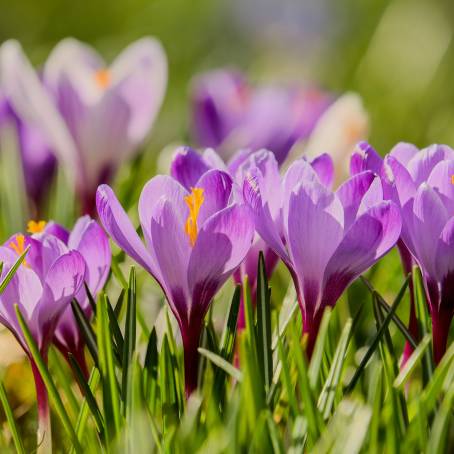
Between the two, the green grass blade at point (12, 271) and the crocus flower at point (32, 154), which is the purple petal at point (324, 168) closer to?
the green grass blade at point (12, 271)

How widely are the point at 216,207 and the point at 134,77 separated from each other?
447mm

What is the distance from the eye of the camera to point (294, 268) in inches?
19.6

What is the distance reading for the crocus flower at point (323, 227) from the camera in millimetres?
465

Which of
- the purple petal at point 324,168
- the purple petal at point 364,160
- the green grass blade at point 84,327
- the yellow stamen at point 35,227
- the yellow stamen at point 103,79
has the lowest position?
the green grass blade at point 84,327

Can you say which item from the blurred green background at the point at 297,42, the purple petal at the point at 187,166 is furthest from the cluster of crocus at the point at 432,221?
the blurred green background at the point at 297,42

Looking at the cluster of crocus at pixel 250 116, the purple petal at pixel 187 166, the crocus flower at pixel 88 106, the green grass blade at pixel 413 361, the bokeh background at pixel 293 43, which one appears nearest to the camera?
the green grass blade at pixel 413 361

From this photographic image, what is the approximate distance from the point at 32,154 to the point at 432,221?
63 cm

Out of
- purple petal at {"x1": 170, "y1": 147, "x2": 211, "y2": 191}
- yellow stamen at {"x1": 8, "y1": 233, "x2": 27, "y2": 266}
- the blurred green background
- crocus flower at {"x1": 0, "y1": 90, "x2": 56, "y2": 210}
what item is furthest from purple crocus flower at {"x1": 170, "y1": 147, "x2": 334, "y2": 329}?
the blurred green background

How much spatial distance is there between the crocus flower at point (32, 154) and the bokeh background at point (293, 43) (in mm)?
112

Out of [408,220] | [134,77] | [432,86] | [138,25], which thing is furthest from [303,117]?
[138,25]

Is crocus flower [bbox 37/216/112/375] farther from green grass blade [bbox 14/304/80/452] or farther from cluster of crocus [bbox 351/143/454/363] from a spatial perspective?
cluster of crocus [bbox 351/143/454/363]

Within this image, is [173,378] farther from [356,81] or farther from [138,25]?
[138,25]

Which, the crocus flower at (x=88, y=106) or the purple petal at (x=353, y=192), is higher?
the purple petal at (x=353, y=192)

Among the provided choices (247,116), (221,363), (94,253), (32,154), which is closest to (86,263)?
(94,253)
